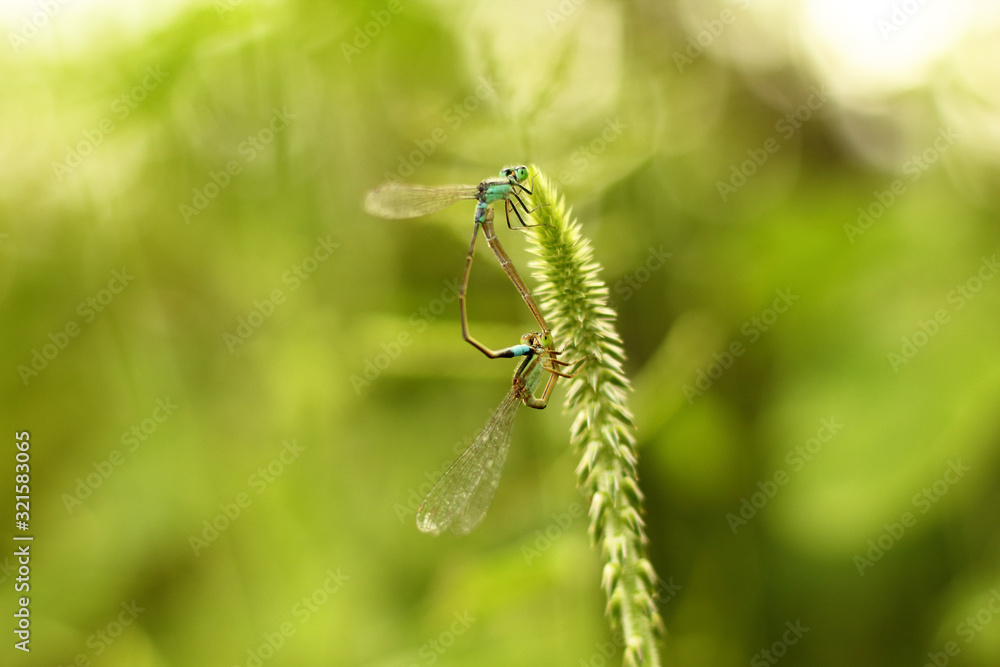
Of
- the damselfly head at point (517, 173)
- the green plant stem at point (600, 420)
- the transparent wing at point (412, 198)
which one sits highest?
the transparent wing at point (412, 198)

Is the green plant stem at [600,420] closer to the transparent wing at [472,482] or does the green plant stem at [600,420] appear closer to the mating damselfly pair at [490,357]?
the mating damselfly pair at [490,357]

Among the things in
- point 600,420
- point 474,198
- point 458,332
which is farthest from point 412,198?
point 600,420

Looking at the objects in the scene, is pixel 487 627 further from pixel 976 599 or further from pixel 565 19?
pixel 565 19

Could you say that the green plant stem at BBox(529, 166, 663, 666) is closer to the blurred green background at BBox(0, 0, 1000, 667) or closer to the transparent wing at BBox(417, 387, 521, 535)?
the transparent wing at BBox(417, 387, 521, 535)

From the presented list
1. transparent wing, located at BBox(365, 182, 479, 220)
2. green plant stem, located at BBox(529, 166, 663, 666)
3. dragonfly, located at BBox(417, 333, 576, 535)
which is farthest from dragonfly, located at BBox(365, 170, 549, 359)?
green plant stem, located at BBox(529, 166, 663, 666)

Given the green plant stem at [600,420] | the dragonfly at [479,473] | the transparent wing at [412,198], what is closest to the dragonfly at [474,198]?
the transparent wing at [412,198]

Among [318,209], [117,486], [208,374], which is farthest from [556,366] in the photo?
[117,486]
